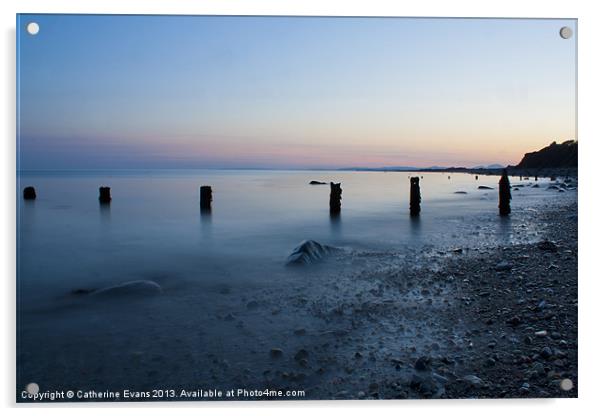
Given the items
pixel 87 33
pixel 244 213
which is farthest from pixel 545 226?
pixel 87 33

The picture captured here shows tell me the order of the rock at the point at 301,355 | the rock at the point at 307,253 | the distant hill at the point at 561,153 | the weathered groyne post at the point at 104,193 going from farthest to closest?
the weathered groyne post at the point at 104,193
the rock at the point at 307,253
the distant hill at the point at 561,153
the rock at the point at 301,355

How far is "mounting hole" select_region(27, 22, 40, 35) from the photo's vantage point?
3.85m

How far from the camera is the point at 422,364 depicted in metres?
3.34

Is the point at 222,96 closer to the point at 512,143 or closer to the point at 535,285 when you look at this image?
the point at 512,143

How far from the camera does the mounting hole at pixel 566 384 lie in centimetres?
342

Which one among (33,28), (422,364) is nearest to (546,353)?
(422,364)

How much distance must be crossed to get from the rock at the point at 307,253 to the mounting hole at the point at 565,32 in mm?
3613

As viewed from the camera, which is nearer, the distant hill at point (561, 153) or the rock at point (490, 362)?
the rock at point (490, 362)

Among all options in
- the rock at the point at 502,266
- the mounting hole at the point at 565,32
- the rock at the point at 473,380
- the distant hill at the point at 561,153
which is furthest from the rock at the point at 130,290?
the mounting hole at the point at 565,32

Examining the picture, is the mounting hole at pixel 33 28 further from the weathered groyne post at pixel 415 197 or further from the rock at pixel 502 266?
the weathered groyne post at pixel 415 197

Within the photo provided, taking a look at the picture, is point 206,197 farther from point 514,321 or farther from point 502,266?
point 514,321

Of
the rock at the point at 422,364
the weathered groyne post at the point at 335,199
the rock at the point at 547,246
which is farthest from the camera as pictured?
the weathered groyne post at the point at 335,199

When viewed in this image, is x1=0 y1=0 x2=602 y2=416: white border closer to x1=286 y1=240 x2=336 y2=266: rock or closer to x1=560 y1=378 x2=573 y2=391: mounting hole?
x1=560 y1=378 x2=573 y2=391: mounting hole

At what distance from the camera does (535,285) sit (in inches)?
167
